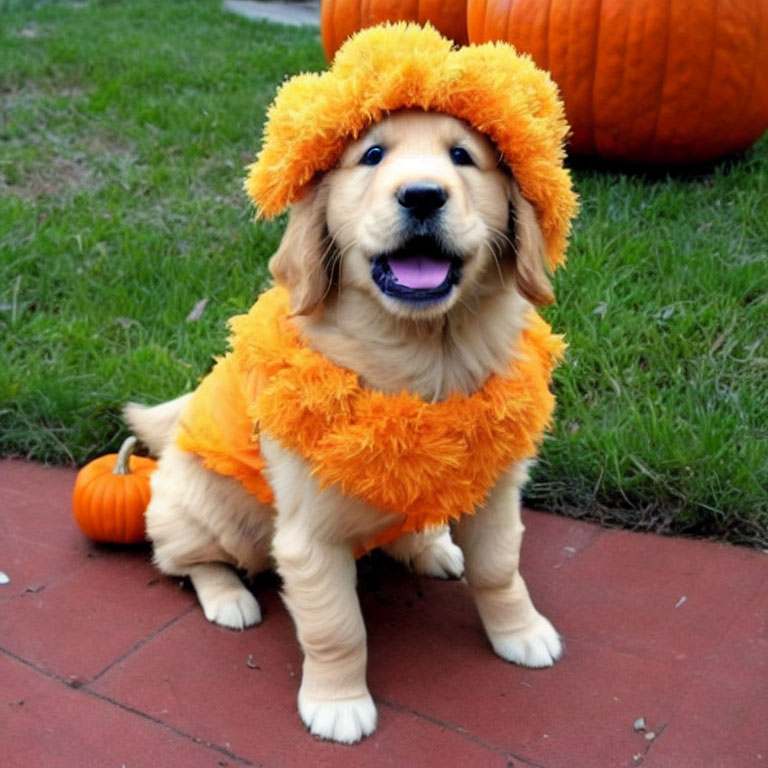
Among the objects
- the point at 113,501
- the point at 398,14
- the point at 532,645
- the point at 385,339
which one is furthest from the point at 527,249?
the point at 398,14

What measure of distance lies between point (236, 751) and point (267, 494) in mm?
624

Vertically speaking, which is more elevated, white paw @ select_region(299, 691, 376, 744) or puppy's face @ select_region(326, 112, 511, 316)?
puppy's face @ select_region(326, 112, 511, 316)

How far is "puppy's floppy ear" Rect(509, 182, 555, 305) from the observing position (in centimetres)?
220

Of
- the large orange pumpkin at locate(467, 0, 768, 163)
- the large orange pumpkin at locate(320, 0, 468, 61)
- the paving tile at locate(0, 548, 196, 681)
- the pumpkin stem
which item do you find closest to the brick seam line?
the paving tile at locate(0, 548, 196, 681)

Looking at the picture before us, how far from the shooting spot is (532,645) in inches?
98.5

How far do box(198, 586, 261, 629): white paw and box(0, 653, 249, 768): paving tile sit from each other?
401 millimetres

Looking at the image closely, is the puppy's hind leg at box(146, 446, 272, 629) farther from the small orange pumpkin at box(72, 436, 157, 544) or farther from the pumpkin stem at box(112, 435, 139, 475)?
the pumpkin stem at box(112, 435, 139, 475)

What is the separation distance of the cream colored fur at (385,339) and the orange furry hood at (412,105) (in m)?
0.05

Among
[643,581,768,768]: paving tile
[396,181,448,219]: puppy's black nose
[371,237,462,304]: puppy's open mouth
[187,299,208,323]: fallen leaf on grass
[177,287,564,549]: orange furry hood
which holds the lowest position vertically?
[643,581,768,768]: paving tile

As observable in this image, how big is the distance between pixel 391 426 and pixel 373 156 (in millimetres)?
570

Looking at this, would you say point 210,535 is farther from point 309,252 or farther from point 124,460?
point 309,252

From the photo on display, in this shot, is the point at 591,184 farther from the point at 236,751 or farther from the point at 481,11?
the point at 236,751

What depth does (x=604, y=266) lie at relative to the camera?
4090 millimetres

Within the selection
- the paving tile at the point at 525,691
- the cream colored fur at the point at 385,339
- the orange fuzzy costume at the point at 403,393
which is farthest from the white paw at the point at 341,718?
→ the orange fuzzy costume at the point at 403,393
